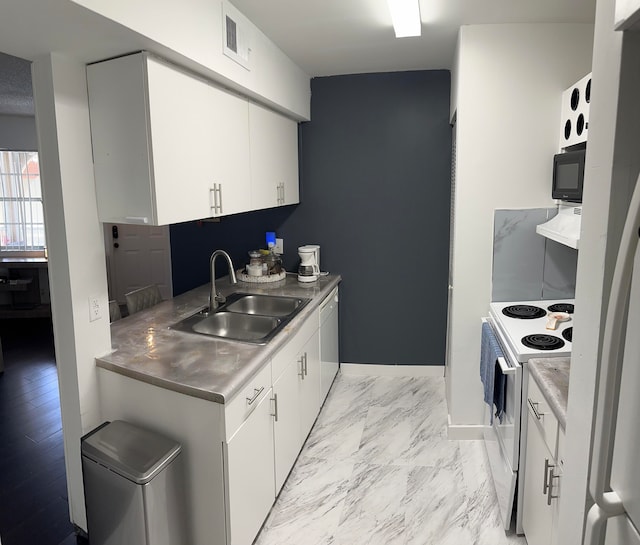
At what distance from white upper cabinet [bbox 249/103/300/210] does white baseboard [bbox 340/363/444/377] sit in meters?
1.47

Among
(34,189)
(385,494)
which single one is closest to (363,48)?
(385,494)

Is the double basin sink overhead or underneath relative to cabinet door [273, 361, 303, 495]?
overhead

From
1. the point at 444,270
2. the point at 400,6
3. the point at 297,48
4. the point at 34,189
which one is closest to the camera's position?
the point at 400,6

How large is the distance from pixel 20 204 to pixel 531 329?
6.15 meters

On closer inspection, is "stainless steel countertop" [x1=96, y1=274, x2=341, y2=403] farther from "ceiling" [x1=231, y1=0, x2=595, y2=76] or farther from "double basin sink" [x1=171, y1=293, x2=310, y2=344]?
"ceiling" [x1=231, y1=0, x2=595, y2=76]

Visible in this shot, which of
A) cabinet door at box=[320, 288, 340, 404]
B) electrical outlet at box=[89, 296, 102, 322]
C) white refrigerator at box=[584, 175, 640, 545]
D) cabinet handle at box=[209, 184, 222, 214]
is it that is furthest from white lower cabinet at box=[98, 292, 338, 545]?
white refrigerator at box=[584, 175, 640, 545]

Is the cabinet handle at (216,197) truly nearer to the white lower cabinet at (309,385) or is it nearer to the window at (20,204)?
the white lower cabinet at (309,385)

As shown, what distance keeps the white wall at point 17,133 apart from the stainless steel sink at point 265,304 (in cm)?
447

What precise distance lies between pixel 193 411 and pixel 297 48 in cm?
225

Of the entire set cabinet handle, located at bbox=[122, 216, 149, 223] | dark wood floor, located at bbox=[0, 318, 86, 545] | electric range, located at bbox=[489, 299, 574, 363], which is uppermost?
cabinet handle, located at bbox=[122, 216, 149, 223]

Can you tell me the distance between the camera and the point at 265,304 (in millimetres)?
3254

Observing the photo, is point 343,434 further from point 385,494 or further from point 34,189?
point 34,189

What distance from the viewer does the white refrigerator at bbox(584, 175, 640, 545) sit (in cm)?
85

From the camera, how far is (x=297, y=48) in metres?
3.04
